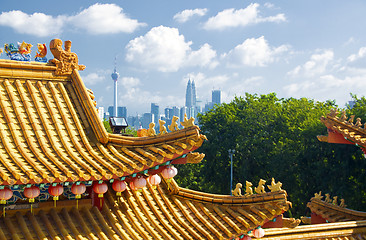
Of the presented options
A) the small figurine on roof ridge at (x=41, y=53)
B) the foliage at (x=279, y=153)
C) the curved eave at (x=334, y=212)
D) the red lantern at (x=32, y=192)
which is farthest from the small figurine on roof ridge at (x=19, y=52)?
the foliage at (x=279, y=153)

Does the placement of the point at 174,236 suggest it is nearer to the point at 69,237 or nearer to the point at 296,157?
the point at 69,237

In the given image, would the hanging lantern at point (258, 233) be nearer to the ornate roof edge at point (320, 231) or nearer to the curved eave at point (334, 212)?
the ornate roof edge at point (320, 231)

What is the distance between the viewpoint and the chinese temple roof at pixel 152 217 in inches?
293

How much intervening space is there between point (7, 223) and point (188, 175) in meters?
30.6

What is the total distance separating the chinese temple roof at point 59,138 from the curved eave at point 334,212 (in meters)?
→ 6.32

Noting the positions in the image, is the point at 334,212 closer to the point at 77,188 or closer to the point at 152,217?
the point at 152,217

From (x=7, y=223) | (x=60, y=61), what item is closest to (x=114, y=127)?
(x=60, y=61)

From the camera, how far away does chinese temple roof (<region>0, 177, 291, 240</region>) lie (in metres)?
7.44

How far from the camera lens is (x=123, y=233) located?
7.82 m

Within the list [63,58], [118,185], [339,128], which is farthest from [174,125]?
[339,128]

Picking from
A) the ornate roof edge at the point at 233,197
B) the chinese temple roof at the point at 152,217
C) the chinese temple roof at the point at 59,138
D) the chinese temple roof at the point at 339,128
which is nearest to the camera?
the chinese temple roof at the point at 59,138

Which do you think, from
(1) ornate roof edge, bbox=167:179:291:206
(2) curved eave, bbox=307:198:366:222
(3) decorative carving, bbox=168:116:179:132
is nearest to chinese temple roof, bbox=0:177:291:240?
(1) ornate roof edge, bbox=167:179:291:206

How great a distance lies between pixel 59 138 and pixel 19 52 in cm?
220

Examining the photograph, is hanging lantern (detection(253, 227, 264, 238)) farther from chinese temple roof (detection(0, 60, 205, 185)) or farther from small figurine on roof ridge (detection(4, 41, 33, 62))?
small figurine on roof ridge (detection(4, 41, 33, 62))
